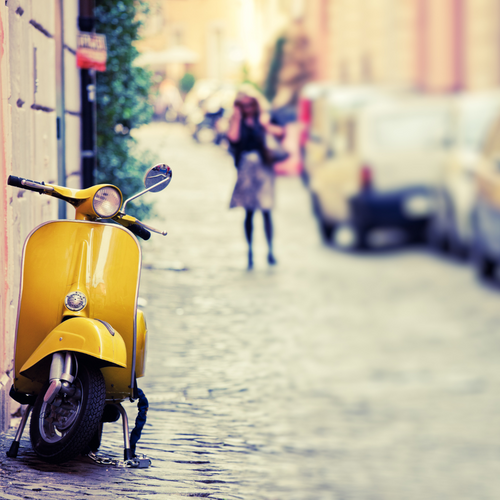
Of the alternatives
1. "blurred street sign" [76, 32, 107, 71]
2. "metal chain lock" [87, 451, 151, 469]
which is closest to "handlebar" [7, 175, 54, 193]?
"metal chain lock" [87, 451, 151, 469]

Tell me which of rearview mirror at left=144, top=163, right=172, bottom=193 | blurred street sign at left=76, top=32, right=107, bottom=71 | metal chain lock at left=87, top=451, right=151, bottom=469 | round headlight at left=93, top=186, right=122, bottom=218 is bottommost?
metal chain lock at left=87, top=451, right=151, bottom=469

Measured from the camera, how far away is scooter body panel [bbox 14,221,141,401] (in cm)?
378

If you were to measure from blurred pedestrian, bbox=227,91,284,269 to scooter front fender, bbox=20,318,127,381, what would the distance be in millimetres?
5796

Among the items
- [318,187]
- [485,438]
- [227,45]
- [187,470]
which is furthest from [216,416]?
[227,45]

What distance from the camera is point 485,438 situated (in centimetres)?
516

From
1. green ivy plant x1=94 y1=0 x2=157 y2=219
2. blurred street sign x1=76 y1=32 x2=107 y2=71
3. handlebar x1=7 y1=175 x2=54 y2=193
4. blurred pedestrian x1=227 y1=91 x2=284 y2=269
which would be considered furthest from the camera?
blurred pedestrian x1=227 y1=91 x2=284 y2=269

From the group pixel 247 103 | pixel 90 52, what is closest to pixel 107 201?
pixel 90 52

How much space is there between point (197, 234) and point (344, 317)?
4720 mm

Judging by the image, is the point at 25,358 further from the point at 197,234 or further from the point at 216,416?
the point at 197,234

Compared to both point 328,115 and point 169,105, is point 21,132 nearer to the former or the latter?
point 328,115

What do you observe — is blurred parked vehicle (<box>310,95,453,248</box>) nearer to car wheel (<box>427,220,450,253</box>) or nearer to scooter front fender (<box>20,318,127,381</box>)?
car wheel (<box>427,220,450,253</box>)

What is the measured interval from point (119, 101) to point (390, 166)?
3.28 m

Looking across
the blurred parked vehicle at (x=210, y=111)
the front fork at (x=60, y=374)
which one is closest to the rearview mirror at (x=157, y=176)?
the front fork at (x=60, y=374)

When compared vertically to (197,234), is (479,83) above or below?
above
